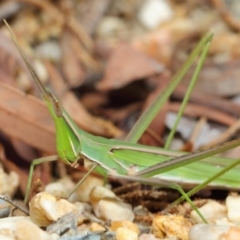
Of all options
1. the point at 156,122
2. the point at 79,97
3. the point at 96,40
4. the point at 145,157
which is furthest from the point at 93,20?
the point at 145,157

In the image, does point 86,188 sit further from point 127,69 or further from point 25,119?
point 127,69

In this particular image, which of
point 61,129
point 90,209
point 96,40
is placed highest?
point 96,40

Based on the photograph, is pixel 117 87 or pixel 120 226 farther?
pixel 117 87

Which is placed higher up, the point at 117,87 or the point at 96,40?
the point at 96,40

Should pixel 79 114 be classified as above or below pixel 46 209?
above

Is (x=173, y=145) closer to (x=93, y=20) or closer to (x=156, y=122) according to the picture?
(x=156, y=122)

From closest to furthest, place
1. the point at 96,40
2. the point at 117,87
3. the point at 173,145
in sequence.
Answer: the point at 173,145, the point at 117,87, the point at 96,40

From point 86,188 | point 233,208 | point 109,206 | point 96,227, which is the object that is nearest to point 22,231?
point 96,227

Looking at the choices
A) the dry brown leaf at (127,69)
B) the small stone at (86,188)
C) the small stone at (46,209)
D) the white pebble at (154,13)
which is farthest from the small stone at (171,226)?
the white pebble at (154,13)
